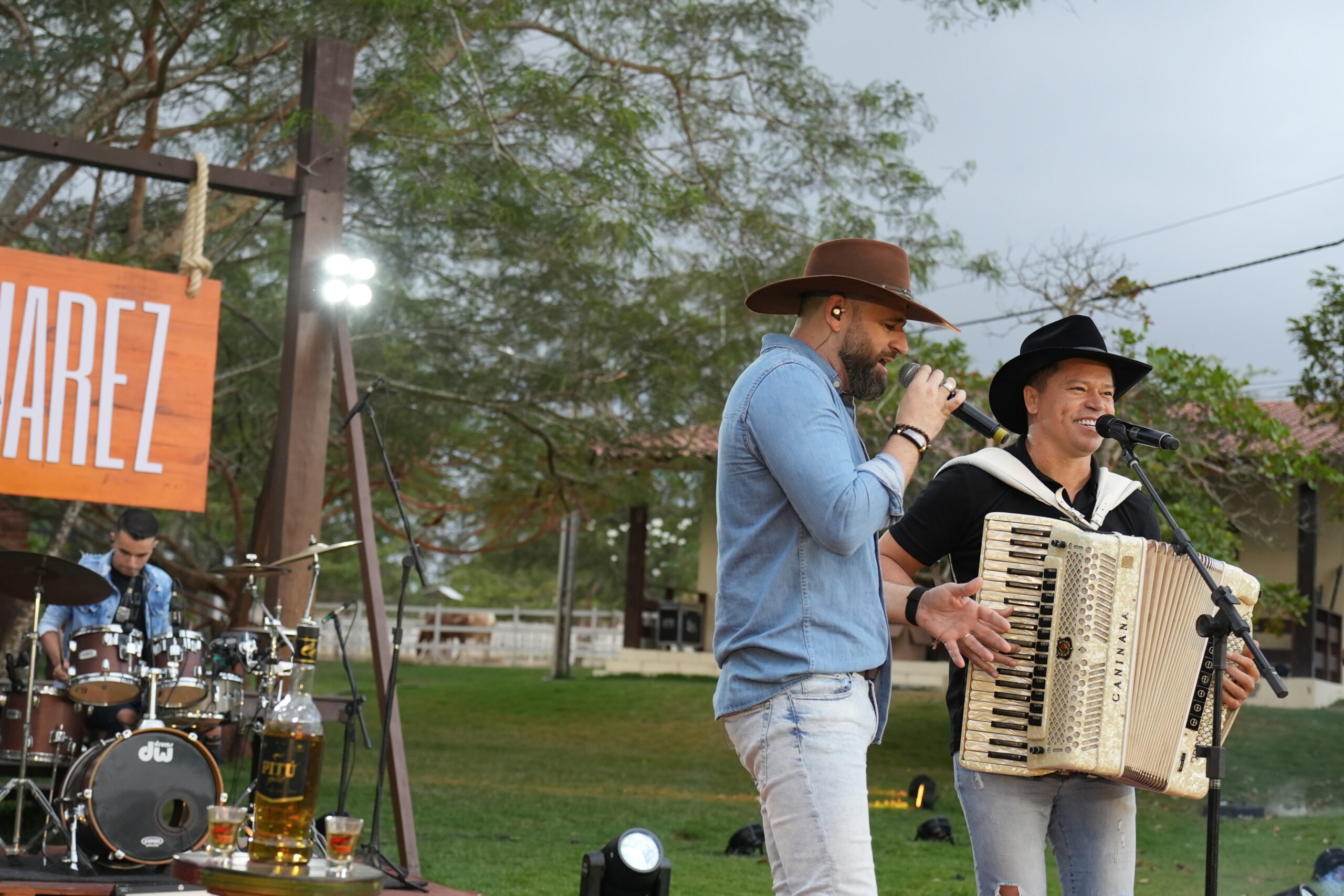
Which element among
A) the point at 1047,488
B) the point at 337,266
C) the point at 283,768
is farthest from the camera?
the point at 337,266

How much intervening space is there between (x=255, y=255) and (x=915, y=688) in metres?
12.8

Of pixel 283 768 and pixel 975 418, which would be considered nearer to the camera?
pixel 283 768

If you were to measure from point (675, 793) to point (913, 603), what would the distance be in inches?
410

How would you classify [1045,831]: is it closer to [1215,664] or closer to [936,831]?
[1215,664]

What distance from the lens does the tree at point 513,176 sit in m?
10.2

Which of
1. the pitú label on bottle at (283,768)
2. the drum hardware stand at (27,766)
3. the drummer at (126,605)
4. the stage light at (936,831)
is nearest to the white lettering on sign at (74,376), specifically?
the drum hardware stand at (27,766)

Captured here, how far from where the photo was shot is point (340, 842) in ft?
10.4

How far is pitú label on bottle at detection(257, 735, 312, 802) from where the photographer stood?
10.7 feet

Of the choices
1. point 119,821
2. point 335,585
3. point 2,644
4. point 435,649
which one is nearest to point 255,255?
point 2,644

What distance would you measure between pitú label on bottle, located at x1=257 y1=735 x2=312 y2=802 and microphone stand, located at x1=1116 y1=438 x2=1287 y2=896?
6.98ft

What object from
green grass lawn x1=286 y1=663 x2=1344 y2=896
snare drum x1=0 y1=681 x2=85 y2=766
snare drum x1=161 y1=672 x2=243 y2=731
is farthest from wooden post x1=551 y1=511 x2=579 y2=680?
snare drum x1=0 y1=681 x2=85 y2=766

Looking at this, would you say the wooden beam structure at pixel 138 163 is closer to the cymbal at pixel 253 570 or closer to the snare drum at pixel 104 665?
the cymbal at pixel 253 570

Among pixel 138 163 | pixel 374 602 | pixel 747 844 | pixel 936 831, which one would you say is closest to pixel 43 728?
pixel 374 602

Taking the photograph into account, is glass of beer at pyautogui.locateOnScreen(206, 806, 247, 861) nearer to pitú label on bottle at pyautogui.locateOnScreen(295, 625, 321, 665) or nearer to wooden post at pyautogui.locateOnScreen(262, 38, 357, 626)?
pitú label on bottle at pyautogui.locateOnScreen(295, 625, 321, 665)
